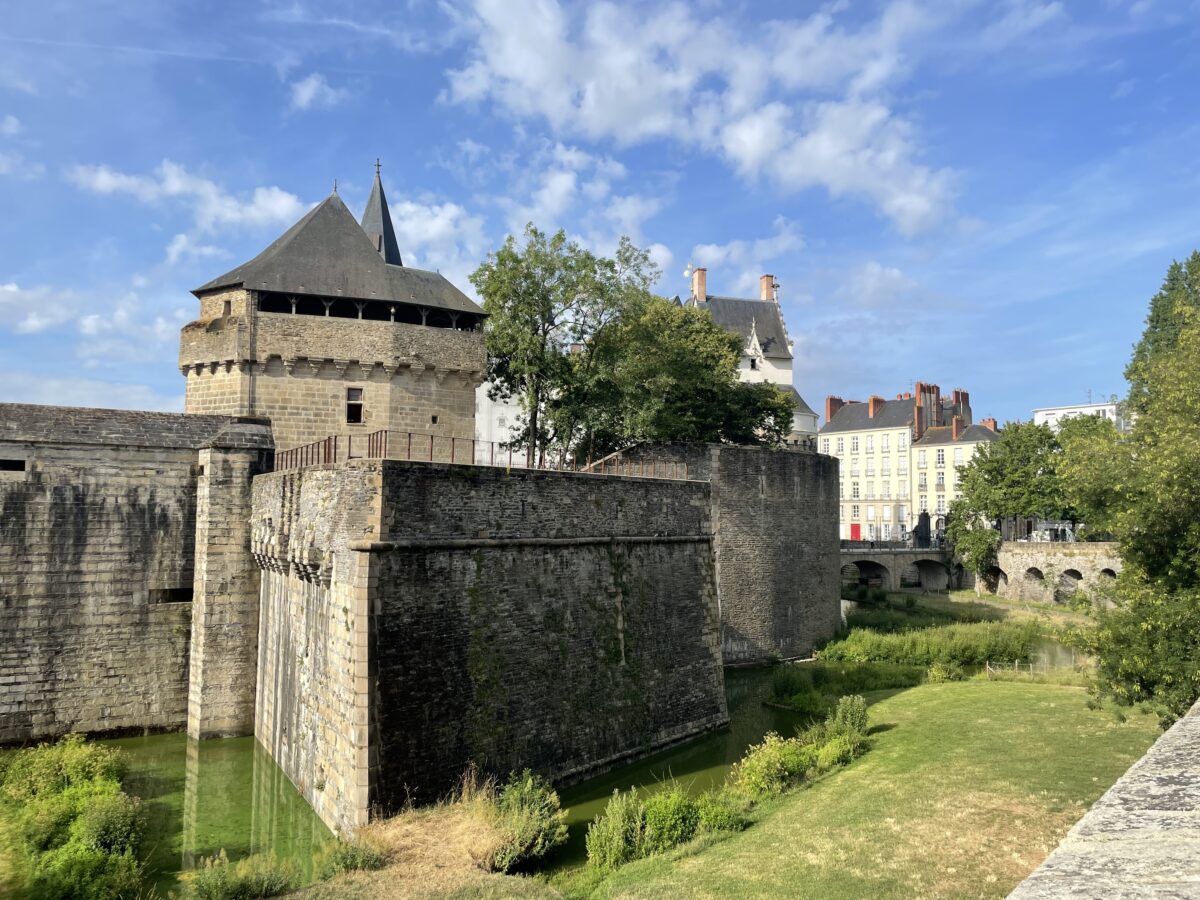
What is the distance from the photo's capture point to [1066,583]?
1535 inches

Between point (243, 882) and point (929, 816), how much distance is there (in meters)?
9.04

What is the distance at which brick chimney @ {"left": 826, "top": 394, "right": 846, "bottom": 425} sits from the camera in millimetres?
67769

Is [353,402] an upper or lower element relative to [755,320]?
lower

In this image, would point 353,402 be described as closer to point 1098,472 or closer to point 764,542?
point 764,542

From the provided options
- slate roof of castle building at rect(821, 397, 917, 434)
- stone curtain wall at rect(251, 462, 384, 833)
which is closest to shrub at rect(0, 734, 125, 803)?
stone curtain wall at rect(251, 462, 384, 833)

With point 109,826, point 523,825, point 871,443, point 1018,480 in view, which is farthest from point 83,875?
point 871,443

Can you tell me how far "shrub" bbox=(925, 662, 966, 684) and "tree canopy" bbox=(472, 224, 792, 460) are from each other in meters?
10.7

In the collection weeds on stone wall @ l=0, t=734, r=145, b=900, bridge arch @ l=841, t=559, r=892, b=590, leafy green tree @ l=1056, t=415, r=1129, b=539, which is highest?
leafy green tree @ l=1056, t=415, r=1129, b=539

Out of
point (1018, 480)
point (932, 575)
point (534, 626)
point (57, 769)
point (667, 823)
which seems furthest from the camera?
point (932, 575)

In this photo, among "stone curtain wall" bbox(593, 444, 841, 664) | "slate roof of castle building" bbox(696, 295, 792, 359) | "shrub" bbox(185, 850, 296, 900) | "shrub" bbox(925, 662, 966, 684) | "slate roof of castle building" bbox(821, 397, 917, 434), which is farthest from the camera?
"slate roof of castle building" bbox(821, 397, 917, 434)

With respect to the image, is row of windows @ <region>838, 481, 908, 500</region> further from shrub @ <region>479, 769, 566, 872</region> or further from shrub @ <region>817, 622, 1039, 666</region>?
shrub @ <region>479, 769, 566, 872</region>

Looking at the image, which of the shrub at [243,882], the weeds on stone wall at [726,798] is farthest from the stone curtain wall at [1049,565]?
the shrub at [243,882]

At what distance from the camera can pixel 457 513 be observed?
42.9ft

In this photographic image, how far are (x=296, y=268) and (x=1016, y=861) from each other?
792 inches
